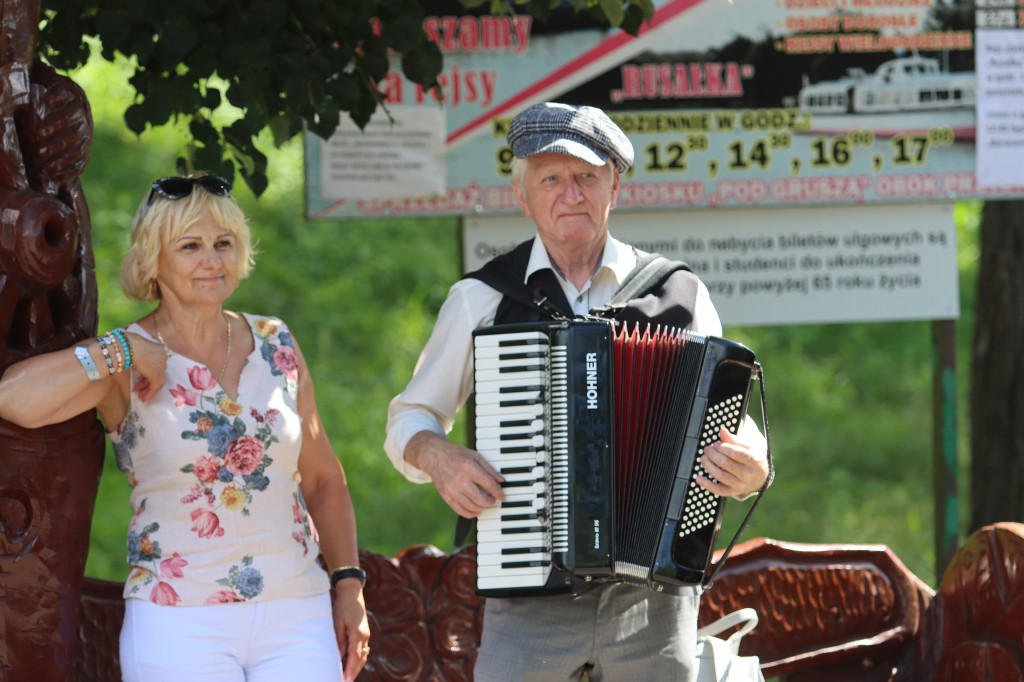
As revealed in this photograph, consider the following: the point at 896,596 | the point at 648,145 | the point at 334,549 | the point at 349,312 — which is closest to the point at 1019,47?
the point at 648,145

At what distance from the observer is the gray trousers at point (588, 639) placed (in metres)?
2.71

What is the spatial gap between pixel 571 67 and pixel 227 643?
2.77 m

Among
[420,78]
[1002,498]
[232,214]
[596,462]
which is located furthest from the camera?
[1002,498]

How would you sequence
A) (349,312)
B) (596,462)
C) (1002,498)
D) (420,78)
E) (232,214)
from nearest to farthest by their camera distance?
(596,462) → (232,214) → (420,78) → (1002,498) → (349,312)

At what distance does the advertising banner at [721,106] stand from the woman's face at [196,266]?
1767 millimetres

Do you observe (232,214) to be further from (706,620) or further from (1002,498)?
(1002,498)

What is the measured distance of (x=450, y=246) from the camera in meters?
12.4

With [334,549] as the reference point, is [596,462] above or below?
above

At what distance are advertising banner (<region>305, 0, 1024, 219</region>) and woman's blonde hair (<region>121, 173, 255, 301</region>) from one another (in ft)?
5.71

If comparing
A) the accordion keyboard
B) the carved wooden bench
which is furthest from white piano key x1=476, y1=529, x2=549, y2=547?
the carved wooden bench

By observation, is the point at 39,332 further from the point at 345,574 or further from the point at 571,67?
the point at 571,67

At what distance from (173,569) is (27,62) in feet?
4.00

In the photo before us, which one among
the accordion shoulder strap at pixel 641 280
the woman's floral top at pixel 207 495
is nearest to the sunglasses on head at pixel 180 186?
the woman's floral top at pixel 207 495

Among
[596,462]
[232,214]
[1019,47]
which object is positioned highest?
[1019,47]
